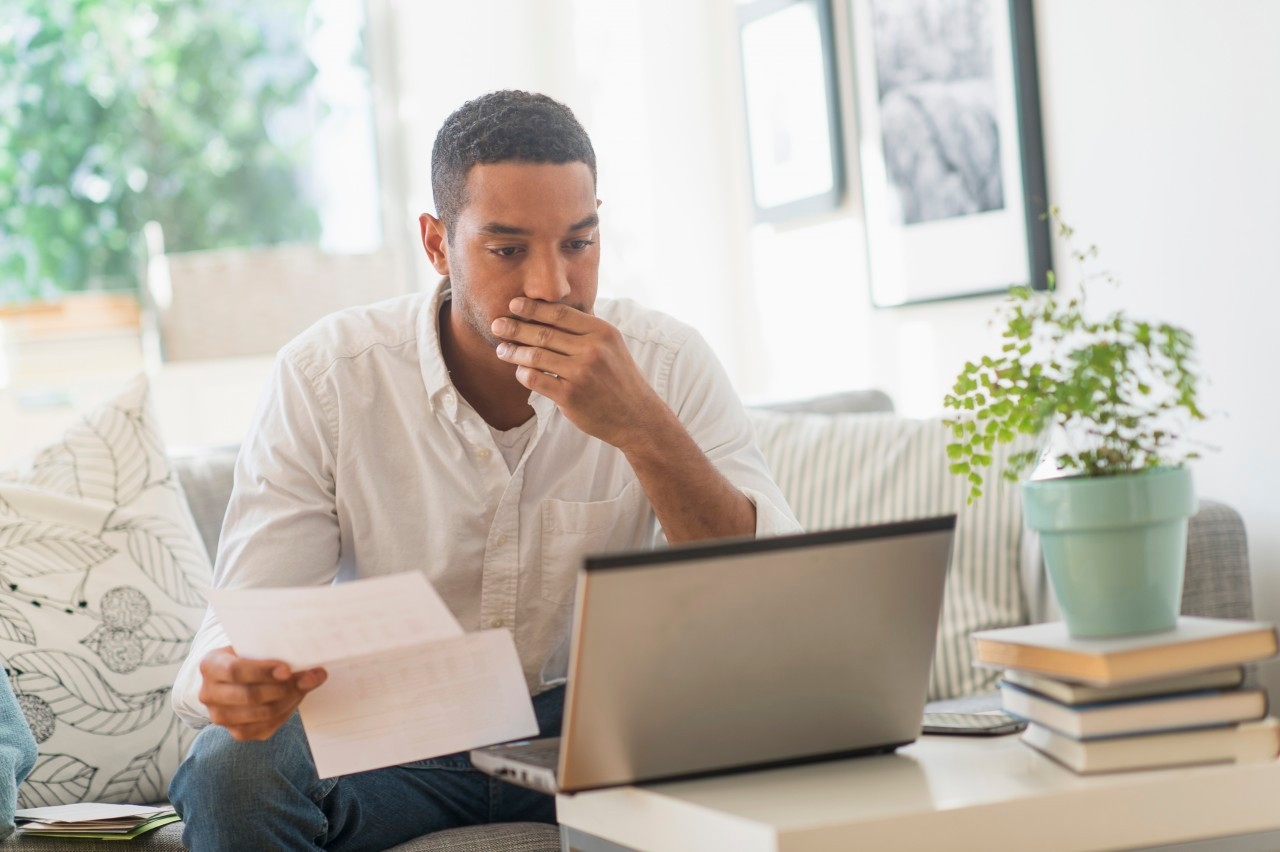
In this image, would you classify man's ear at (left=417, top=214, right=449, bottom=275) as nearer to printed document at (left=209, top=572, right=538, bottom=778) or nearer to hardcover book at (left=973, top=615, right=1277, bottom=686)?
printed document at (left=209, top=572, right=538, bottom=778)

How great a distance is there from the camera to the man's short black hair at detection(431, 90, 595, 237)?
1534 millimetres

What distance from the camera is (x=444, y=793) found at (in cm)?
158

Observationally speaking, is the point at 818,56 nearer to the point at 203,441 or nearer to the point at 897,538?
the point at 203,441

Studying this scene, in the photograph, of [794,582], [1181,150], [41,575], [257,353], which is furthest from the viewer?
[257,353]

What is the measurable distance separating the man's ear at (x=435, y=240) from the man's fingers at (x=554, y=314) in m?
0.22

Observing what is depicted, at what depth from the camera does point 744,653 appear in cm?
105

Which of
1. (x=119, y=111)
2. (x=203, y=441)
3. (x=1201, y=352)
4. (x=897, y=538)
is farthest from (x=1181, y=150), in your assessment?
(x=119, y=111)

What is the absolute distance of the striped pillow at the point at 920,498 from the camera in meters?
2.19

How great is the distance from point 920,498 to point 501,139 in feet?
3.36

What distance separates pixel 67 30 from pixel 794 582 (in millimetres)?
3660

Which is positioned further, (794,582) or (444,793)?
(444,793)

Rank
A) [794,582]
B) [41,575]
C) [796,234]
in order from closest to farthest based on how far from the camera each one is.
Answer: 1. [794,582]
2. [41,575]
3. [796,234]

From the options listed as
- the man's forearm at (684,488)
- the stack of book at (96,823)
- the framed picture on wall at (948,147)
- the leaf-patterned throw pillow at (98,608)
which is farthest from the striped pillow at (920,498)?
the stack of book at (96,823)

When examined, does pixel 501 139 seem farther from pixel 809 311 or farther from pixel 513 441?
pixel 809 311
